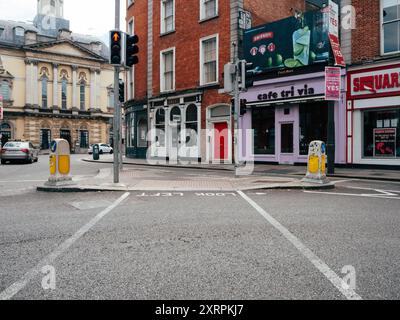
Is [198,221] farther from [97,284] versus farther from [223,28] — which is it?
[223,28]

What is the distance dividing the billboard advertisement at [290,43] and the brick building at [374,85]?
1378 millimetres

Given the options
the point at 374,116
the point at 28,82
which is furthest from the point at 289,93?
the point at 28,82

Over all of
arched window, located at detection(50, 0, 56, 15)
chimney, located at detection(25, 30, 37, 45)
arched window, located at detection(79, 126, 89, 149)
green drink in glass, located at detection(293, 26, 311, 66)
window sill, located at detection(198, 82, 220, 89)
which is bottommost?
arched window, located at detection(79, 126, 89, 149)

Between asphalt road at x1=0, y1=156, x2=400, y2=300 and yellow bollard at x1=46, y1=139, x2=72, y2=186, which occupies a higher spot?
yellow bollard at x1=46, y1=139, x2=72, y2=186

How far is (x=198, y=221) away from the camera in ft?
19.9

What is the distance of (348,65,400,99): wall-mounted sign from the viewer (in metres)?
15.9

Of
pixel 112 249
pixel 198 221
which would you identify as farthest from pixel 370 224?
pixel 112 249

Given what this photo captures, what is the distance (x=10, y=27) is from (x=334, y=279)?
6510 centimetres

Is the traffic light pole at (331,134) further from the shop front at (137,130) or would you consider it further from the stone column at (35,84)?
the stone column at (35,84)

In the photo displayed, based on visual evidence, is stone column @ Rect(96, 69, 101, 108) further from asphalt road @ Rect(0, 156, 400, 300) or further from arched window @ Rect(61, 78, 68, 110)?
asphalt road @ Rect(0, 156, 400, 300)

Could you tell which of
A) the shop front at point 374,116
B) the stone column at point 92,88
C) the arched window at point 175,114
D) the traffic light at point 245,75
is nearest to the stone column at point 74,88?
the stone column at point 92,88

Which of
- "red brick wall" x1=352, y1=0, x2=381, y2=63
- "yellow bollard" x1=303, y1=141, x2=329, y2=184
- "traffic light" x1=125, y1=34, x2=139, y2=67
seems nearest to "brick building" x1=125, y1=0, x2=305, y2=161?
"red brick wall" x1=352, y1=0, x2=381, y2=63

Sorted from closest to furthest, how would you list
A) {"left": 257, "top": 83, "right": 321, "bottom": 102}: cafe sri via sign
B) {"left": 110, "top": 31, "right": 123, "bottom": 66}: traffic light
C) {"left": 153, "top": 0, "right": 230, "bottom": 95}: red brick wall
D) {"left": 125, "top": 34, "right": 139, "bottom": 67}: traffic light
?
{"left": 110, "top": 31, "right": 123, "bottom": 66}: traffic light
{"left": 125, "top": 34, "right": 139, "bottom": 67}: traffic light
{"left": 257, "top": 83, "right": 321, "bottom": 102}: cafe sri via sign
{"left": 153, "top": 0, "right": 230, "bottom": 95}: red brick wall

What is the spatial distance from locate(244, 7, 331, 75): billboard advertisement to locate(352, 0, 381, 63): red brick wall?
4.30 ft
